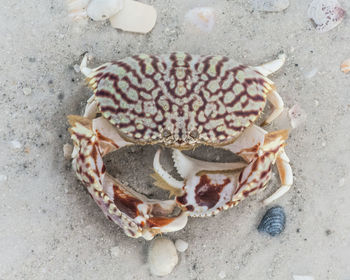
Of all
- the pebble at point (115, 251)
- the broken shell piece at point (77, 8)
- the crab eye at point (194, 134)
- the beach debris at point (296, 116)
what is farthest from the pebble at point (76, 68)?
the beach debris at point (296, 116)

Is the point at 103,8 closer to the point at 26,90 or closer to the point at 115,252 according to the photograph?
the point at 26,90

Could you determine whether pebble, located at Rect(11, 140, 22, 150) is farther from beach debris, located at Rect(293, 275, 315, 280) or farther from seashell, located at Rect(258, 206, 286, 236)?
beach debris, located at Rect(293, 275, 315, 280)

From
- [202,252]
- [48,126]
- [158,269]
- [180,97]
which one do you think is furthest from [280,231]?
[48,126]

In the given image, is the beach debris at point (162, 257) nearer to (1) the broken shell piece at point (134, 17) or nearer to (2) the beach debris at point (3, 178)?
(2) the beach debris at point (3, 178)

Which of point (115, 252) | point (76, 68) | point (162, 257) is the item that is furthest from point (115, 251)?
point (76, 68)

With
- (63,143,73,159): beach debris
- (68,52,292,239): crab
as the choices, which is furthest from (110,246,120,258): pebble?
(63,143,73,159): beach debris

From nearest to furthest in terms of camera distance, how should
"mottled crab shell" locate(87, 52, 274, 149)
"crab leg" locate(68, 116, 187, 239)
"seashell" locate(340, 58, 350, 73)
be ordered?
"mottled crab shell" locate(87, 52, 274, 149) → "crab leg" locate(68, 116, 187, 239) → "seashell" locate(340, 58, 350, 73)
